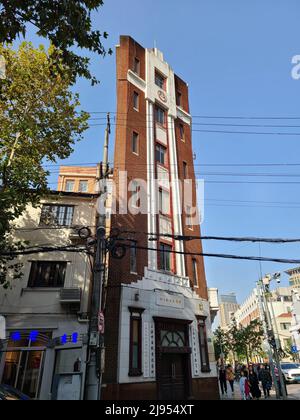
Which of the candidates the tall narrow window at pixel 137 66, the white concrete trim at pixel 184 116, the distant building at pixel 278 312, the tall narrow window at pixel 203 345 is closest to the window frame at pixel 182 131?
the white concrete trim at pixel 184 116

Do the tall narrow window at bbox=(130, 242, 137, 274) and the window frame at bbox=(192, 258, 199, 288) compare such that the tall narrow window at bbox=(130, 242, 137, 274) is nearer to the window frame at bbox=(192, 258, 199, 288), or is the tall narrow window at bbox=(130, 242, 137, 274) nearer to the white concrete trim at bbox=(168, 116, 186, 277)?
the white concrete trim at bbox=(168, 116, 186, 277)

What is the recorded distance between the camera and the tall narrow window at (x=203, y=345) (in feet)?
60.4

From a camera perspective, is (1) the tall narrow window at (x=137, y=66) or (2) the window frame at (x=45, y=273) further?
(1) the tall narrow window at (x=137, y=66)

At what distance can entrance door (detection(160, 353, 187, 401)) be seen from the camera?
1602 centimetres

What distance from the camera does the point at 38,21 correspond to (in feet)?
21.6

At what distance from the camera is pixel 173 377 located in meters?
16.7

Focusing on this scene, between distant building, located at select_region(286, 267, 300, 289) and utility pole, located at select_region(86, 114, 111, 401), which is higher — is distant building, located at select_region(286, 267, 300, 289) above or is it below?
above

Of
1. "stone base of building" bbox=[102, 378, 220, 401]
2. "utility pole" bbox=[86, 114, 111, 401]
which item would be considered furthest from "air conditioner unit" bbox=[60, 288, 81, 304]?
"utility pole" bbox=[86, 114, 111, 401]

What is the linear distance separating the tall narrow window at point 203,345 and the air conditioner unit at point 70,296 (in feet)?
28.0

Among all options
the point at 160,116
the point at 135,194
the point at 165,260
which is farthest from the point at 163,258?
the point at 160,116

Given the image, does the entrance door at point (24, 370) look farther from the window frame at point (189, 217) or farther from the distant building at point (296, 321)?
the distant building at point (296, 321)

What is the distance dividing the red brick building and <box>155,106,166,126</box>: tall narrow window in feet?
0.33

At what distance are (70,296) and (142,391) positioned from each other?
585cm
